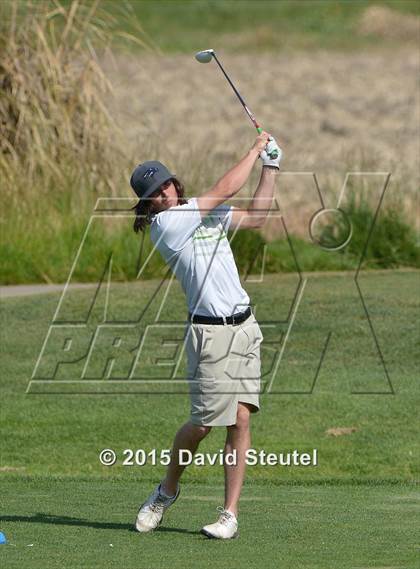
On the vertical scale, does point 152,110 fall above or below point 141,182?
below

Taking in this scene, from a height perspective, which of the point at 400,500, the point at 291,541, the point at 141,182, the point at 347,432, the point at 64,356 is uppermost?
the point at 141,182

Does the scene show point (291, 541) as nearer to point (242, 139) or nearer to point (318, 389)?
point (318, 389)

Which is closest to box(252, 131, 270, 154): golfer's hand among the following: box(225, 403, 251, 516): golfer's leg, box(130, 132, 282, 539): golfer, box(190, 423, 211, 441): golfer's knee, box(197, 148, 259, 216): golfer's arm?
box(130, 132, 282, 539): golfer

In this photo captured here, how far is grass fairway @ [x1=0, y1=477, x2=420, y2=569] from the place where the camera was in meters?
7.14

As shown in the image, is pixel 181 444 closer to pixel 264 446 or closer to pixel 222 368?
pixel 222 368

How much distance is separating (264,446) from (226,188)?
5.02m

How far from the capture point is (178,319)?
15977mm

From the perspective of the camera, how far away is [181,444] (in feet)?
25.8

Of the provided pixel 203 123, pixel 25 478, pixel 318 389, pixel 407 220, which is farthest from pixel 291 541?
pixel 203 123

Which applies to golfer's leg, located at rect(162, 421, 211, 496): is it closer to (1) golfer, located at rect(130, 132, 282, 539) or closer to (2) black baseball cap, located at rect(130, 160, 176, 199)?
(1) golfer, located at rect(130, 132, 282, 539)

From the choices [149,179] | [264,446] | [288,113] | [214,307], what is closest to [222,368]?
[214,307]

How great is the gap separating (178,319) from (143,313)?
41cm

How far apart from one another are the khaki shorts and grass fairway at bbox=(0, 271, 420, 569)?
0.64m

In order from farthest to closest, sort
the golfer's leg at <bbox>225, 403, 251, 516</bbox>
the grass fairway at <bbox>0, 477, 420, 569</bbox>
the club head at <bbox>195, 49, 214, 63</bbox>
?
1. the club head at <bbox>195, 49, 214, 63</bbox>
2. the golfer's leg at <bbox>225, 403, 251, 516</bbox>
3. the grass fairway at <bbox>0, 477, 420, 569</bbox>
